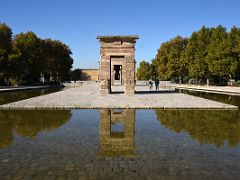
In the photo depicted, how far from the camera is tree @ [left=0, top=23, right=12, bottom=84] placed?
49312 millimetres

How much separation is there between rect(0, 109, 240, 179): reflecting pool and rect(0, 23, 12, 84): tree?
1558 inches

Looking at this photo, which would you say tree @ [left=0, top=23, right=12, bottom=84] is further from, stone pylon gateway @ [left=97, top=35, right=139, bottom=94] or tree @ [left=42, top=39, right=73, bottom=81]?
stone pylon gateway @ [left=97, top=35, right=139, bottom=94]

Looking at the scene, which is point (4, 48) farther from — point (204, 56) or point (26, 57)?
point (204, 56)

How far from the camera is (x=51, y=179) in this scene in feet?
18.3

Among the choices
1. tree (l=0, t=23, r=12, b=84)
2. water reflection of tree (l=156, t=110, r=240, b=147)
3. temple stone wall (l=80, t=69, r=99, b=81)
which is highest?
tree (l=0, t=23, r=12, b=84)

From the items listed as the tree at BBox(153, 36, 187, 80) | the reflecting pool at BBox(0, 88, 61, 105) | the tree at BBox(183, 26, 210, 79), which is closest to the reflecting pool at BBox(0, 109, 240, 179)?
the reflecting pool at BBox(0, 88, 61, 105)

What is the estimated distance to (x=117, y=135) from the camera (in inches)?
386

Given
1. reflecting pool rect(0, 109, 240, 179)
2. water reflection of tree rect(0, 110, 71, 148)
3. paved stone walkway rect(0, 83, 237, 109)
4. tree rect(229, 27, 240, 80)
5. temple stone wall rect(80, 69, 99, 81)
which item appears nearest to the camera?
reflecting pool rect(0, 109, 240, 179)

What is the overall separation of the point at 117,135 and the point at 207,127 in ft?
12.1

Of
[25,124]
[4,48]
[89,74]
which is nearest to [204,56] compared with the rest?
[4,48]

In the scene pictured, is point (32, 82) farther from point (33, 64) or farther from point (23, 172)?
point (23, 172)

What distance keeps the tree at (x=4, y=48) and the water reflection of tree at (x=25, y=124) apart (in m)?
37.7

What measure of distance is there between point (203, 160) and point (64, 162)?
3212 mm

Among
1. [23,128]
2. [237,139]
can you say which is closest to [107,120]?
[23,128]
